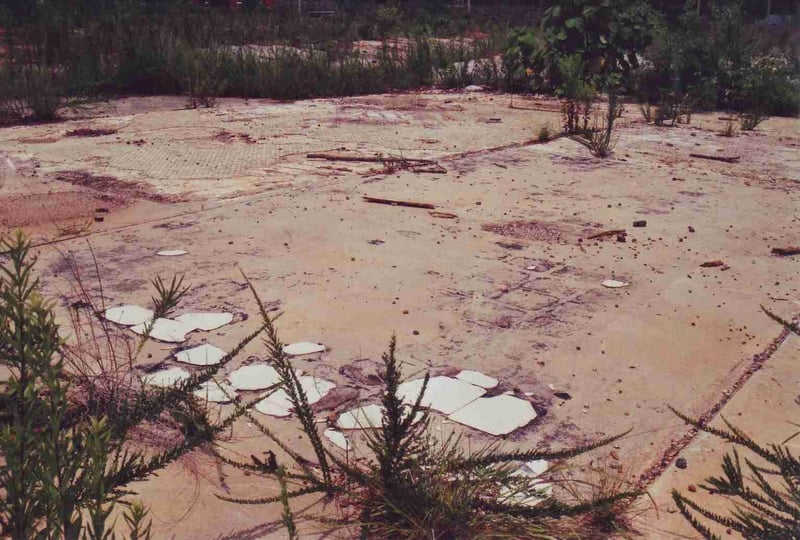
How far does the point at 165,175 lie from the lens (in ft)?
19.4

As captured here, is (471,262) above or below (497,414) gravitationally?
above

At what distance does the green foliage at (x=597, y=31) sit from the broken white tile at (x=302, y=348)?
8.93 m

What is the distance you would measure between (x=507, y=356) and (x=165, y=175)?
368cm

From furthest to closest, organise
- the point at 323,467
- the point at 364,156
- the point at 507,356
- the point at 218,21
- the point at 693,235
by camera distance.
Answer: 1. the point at 218,21
2. the point at 364,156
3. the point at 693,235
4. the point at 507,356
5. the point at 323,467

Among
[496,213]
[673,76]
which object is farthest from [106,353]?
[673,76]

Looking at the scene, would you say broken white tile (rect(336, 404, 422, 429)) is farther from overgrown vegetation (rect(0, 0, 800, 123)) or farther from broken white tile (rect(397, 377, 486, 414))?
overgrown vegetation (rect(0, 0, 800, 123))

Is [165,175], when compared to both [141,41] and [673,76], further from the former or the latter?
[673,76]

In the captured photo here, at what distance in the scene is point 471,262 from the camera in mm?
4145

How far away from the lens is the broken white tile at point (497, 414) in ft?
8.29

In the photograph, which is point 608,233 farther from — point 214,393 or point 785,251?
point 214,393

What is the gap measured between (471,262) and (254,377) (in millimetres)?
1651

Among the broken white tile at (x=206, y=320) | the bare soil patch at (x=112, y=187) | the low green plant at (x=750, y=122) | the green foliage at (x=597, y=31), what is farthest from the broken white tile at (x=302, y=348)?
the green foliage at (x=597, y=31)

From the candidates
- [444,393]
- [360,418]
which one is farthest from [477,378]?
[360,418]

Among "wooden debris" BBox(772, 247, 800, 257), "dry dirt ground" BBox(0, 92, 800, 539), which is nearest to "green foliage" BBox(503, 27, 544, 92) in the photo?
"dry dirt ground" BBox(0, 92, 800, 539)
